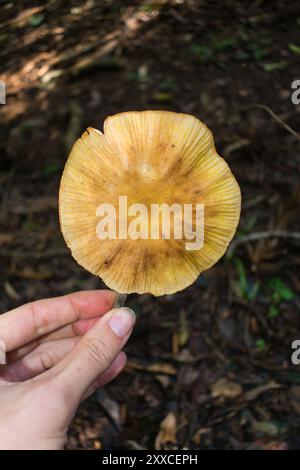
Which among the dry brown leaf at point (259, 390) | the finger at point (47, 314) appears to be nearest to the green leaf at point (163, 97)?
the finger at point (47, 314)

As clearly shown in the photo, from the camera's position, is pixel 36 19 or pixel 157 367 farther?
pixel 36 19

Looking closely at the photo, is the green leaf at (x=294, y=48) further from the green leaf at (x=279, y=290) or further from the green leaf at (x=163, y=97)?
the green leaf at (x=279, y=290)

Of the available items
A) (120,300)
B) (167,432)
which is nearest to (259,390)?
(167,432)

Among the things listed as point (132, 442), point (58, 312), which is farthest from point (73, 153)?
point (132, 442)

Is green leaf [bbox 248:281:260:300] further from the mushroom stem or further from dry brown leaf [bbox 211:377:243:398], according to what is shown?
the mushroom stem

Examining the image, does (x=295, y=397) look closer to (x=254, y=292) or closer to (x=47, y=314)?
(x=254, y=292)

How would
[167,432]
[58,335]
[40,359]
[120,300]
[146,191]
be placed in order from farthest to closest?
1. [167,432]
2. [58,335]
3. [40,359]
4. [120,300]
5. [146,191]
